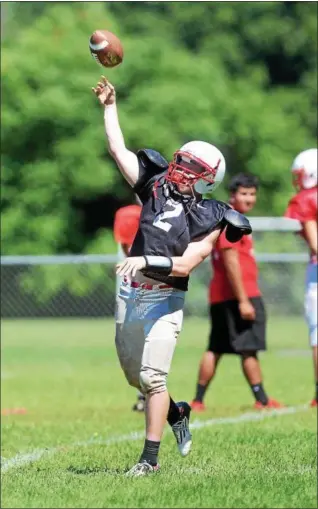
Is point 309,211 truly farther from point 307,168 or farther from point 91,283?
point 91,283

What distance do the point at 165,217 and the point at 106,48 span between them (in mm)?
1270

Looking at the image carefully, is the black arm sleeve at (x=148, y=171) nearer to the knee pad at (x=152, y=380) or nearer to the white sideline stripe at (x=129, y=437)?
the knee pad at (x=152, y=380)

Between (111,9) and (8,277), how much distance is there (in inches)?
1255

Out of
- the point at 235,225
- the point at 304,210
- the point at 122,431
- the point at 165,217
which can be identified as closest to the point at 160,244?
the point at 165,217

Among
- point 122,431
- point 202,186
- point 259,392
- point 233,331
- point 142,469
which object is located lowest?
point 259,392

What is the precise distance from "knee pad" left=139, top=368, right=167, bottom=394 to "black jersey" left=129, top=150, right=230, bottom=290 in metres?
0.51

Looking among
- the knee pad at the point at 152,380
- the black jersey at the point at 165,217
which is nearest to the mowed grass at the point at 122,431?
the knee pad at the point at 152,380

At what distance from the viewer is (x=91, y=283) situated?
21.8m

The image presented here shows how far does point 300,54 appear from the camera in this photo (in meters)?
48.5

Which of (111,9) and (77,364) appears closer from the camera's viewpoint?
(77,364)

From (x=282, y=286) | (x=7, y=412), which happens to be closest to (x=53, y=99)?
(x=282, y=286)

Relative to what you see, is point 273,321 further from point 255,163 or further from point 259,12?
point 259,12

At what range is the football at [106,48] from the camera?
299 inches

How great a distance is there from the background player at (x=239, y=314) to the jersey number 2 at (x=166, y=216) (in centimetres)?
407
